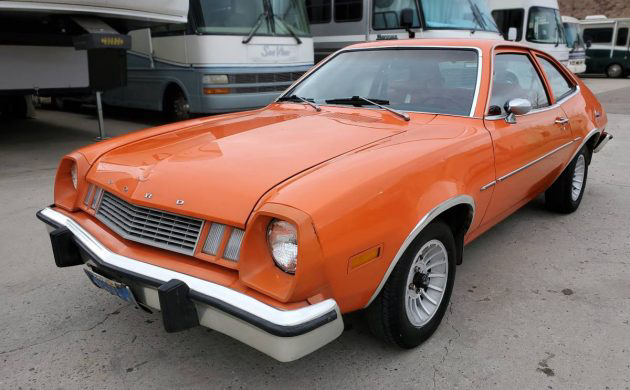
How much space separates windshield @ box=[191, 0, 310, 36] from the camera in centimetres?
816

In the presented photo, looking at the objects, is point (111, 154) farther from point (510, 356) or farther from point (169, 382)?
point (510, 356)

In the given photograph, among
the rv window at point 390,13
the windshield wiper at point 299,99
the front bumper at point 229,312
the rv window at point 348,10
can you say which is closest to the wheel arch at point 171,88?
the rv window at point 348,10

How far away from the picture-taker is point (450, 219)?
2.92 meters

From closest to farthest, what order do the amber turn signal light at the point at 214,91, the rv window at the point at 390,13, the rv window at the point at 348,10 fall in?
1. the amber turn signal light at the point at 214,91
2. the rv window at the point at 390,13
3. the rv window at the point at 348,10

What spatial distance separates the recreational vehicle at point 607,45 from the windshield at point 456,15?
1531cm

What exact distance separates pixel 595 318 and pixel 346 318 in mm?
1445

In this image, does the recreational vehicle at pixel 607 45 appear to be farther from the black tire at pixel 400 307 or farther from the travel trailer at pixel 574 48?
the black tire at pixel 400 307

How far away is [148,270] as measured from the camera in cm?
217

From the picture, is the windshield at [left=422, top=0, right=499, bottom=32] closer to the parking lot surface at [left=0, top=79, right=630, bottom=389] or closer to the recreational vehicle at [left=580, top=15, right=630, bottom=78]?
the parking lot surface at [left=0, top=79, right=630, bottom=389]

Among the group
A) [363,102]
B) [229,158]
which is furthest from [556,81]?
[229,158]

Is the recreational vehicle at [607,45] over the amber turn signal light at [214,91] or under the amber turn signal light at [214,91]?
over

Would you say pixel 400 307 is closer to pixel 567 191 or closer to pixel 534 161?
pixel 534 161

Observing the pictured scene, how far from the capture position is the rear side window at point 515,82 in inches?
136

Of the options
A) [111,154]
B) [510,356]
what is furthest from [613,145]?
[111,154]
